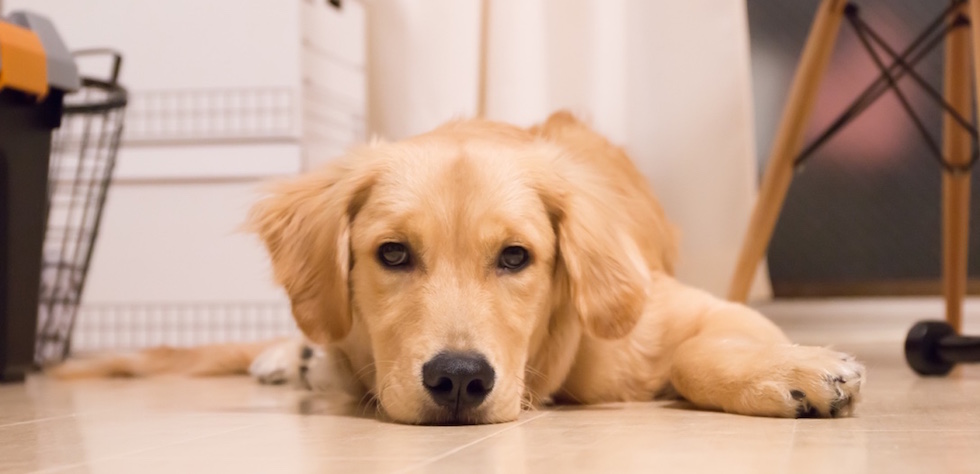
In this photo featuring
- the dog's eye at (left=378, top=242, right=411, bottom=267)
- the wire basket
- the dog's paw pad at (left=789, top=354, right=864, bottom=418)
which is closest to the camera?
the dog's paw pad at (left=789, top=354, right=864, bottom=418)

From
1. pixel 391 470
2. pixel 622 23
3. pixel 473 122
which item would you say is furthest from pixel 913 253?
pixel 391 470

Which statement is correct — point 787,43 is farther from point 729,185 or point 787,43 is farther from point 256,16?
point 256,16

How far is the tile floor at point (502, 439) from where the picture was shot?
1032mm

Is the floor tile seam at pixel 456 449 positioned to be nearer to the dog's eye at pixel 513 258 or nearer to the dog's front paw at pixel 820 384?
the dog's eye at pixel 513 258

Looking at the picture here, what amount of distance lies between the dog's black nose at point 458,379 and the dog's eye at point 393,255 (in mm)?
214

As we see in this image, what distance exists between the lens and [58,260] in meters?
2.83

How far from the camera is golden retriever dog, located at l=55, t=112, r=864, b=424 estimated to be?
1415 millimetres

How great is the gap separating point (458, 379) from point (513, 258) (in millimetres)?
256

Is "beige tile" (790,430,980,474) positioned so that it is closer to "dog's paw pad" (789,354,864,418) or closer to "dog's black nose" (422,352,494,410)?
"dog's paw pad" (789,354,864,418)

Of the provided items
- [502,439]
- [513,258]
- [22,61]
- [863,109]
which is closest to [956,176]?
[863,109]

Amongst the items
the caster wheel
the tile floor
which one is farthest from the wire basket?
the caster wheel

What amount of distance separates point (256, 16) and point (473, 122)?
1.17 metres

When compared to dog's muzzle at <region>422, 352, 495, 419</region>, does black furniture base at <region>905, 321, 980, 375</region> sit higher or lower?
lower

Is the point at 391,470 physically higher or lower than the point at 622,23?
lower
